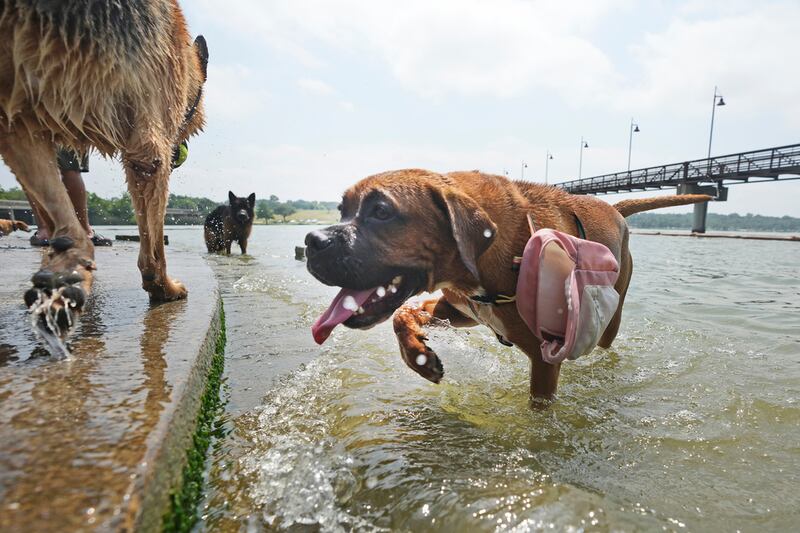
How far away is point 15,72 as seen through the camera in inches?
88.3

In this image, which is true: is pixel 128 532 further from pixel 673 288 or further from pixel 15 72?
pixel 673 288

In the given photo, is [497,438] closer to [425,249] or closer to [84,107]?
[425,249]

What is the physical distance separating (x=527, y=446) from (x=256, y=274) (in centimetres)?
696

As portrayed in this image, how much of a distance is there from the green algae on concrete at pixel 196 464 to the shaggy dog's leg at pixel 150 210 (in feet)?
3.23

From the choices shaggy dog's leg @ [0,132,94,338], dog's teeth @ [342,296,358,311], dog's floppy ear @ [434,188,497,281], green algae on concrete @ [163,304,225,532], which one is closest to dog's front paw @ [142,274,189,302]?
shaggy dog's leg @ [0,132,94,338]

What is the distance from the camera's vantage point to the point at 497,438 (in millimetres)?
2318

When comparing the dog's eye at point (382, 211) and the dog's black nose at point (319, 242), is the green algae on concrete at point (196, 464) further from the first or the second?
the dog's eye at point (382, 211)

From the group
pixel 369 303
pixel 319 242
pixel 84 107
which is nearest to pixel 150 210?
pixel 84 107

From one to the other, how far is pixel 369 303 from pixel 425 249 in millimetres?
440

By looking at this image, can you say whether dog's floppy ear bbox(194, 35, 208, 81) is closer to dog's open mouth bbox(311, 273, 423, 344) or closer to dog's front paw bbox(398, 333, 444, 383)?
dog's open mouth bbox(311, 273, 423, 344)

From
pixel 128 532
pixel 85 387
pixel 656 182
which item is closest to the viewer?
pixel 128 532

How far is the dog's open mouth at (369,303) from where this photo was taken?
2490 mm

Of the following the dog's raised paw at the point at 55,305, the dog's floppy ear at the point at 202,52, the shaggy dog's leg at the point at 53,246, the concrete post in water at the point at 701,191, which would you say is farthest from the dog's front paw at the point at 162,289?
the concrete post in water at the point at 701,191

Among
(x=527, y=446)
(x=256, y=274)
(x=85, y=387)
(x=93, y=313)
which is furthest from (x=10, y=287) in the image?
(x=256, y=274)
